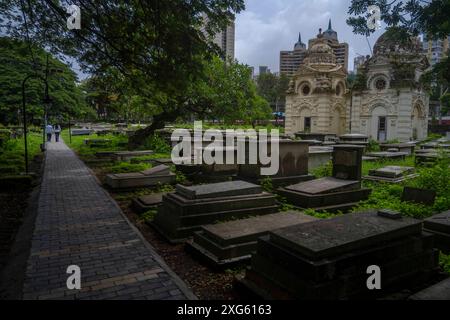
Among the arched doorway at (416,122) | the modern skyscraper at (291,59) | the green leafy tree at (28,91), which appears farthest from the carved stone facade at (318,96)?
the modern skyscraper at (291,59)

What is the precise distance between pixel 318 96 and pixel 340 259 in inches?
1340

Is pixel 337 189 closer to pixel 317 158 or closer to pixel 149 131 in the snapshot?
pixel 317 158

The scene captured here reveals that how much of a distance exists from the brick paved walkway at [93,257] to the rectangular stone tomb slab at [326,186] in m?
4.18

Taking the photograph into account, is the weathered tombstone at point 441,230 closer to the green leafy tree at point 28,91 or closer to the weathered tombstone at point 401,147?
the weathered tombstone at point 401,147

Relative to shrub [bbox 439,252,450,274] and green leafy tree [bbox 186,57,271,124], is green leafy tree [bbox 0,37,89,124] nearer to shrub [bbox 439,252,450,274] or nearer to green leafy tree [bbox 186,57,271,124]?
green leafy tree [bbox 186,57,271,124]

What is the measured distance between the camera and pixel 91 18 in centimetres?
884

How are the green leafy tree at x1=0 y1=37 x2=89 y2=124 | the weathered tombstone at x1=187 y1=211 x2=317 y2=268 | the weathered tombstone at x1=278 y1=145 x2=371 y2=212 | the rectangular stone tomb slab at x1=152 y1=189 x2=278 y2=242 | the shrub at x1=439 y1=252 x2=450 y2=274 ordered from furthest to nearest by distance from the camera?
the green leafy tree at x1=0 y1=37 x2=89 y2=124, the weathered tombstone at x1=278 y1=145 x2=371 y2=212, the rectangular stone tomb slab at x1=152 y1=189 x2=278 y2=242, the weathered tombstone at x1=187 y1=211 x2=317 y2=268, the shrub at x1=439 y1=252 x2=450 y2=274

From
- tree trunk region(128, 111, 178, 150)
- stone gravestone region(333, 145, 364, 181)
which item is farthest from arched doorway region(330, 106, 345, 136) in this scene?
stone gravestone region(333, 145, 364, 181)

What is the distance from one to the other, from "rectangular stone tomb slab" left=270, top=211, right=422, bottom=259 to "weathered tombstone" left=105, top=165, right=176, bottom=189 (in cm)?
694

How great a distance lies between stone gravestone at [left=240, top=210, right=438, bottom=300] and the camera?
145 inches

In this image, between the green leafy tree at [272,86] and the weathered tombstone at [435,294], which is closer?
the weathered tombstone at [435,294]

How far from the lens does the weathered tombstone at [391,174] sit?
1123 cm
